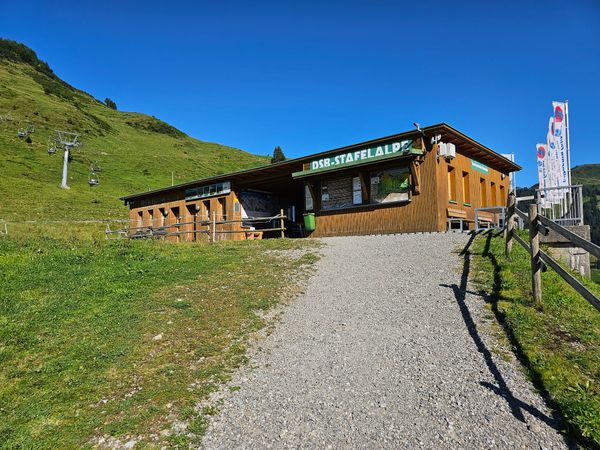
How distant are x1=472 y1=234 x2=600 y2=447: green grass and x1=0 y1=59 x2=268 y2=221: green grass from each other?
33660 millimetres

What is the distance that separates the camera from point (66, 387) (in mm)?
5016

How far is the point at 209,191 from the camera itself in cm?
2425

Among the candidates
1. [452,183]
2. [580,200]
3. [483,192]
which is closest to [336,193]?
[452,183]

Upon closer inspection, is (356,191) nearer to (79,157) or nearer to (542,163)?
(542,163)

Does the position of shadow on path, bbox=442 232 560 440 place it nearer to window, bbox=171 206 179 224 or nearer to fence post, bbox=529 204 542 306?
fence post, bbox=529 204 542 306

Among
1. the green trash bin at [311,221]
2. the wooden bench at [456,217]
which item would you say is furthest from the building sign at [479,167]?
the green trash bin at [311,221]

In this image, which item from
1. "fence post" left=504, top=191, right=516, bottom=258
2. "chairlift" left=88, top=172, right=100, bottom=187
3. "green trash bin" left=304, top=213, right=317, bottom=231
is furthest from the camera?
"chairlift" left=88, top=172, right=100, bottom=187

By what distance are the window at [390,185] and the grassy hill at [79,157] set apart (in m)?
26.9

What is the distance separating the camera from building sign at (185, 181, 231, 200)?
23.1 m

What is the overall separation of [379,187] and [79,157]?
5683cm

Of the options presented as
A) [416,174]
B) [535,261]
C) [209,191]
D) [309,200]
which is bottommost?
[535,261]

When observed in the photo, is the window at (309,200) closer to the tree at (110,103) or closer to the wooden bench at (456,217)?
the wooden bench at (456,217)

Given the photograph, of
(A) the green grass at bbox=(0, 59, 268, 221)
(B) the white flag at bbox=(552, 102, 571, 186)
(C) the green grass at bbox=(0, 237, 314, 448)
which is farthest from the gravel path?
(A) the green grass at bbox=(0, 59, 268, 221)

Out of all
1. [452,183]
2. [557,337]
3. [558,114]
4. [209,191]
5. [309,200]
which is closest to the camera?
[557,337]
